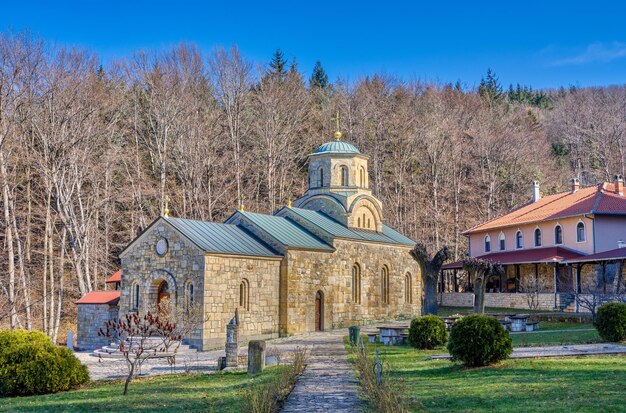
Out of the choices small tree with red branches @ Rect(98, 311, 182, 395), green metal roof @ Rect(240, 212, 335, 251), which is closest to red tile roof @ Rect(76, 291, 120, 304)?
small tree with red branches @ Rect(98, 311, 182, 395)

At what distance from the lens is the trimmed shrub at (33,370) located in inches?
552

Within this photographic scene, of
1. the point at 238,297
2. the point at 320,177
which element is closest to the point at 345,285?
the point at 238,297

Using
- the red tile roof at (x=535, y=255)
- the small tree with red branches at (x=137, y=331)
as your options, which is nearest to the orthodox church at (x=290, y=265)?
the small tree with red branches at (x=137, y=331)

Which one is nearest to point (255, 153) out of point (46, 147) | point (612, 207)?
point (46, 147)

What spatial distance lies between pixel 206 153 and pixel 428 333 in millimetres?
25814

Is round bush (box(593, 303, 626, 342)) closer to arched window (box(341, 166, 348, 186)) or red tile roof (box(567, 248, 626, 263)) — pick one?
red tile roof (box(567, 248, 626, 263))

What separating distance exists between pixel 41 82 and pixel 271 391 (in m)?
25.1

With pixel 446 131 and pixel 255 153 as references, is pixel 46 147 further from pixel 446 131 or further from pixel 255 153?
pixel 446 131

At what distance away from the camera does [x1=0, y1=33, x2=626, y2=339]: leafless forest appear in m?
31.7

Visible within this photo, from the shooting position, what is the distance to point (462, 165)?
50.1m

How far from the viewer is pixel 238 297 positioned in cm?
2458

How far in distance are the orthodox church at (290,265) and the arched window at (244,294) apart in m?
0.04

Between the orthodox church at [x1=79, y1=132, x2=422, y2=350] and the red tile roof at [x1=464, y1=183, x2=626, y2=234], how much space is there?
306 inches

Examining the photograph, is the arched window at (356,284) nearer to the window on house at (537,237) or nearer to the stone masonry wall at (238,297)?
the stone masonry wall at (238,297)
